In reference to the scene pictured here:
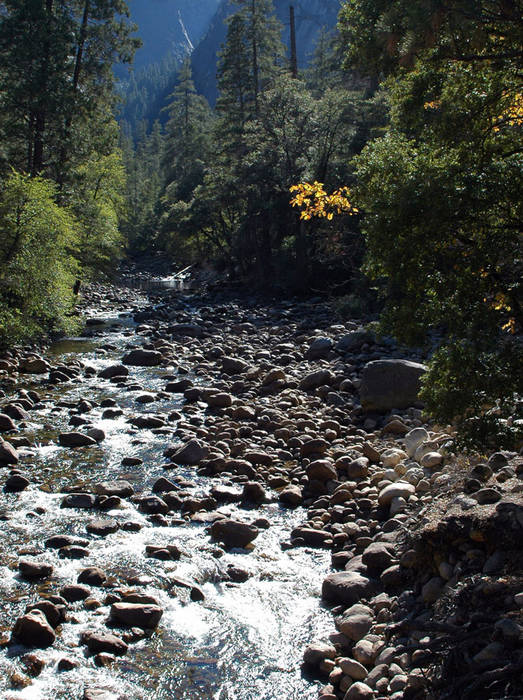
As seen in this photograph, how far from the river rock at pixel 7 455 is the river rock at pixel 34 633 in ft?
13.2

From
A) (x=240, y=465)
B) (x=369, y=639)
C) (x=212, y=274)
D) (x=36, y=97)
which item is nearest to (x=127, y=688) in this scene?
(x=369, y=639)

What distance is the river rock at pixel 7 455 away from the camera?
841cm

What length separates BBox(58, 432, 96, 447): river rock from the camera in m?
9.41

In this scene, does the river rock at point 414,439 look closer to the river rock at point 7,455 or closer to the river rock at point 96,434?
the river rock at point 96,434

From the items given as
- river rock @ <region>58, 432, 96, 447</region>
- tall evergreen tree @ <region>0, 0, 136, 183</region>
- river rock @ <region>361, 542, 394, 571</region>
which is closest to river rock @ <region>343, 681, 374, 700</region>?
river rock @ <region>361, 542, 394, 571</region>

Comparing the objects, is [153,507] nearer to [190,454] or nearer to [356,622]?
[190,454]

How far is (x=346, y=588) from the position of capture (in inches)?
210

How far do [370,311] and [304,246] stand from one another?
682 centimetres

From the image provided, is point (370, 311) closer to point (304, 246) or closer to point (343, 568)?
point (304, 246)

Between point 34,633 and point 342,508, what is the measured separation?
348 centimetres

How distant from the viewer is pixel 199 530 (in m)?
6.78

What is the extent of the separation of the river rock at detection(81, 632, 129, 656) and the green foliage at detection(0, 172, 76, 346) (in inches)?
397

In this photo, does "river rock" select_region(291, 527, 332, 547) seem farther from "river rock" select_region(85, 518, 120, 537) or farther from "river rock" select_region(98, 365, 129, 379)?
"river rock" select_region(98, 365, 129, 379)

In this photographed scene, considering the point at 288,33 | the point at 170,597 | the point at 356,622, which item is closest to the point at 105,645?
the point at 170,597
